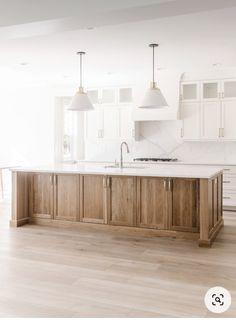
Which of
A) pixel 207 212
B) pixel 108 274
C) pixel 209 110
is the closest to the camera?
pixel 108 274

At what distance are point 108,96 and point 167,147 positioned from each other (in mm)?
1634

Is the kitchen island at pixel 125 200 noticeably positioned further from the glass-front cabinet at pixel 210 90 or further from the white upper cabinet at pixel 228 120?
the glass-front cabinet at pixel 210 90

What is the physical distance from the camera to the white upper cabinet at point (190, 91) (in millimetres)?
6754

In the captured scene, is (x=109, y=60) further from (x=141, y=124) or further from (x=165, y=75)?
(x=141, y=124)

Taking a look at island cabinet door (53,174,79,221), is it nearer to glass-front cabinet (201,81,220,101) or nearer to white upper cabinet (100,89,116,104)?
white upper cabinet (100,89,116,104)

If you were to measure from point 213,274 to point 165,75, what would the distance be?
448 centimetres

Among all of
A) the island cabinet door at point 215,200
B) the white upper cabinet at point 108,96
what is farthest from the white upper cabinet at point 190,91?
the island cabinet door at point 215,200

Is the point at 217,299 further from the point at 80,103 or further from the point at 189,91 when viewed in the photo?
the point at 189,91

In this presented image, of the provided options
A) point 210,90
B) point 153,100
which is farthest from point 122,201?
point 210,90

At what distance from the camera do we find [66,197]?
16.7 ft

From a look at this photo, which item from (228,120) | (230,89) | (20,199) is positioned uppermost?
(230,89)

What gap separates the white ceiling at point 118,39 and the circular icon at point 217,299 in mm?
2222

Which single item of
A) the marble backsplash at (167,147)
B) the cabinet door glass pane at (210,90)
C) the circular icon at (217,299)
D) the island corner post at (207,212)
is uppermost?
the cabinet door glass pane at (210,90)

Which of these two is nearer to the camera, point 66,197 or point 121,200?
point 121,200
